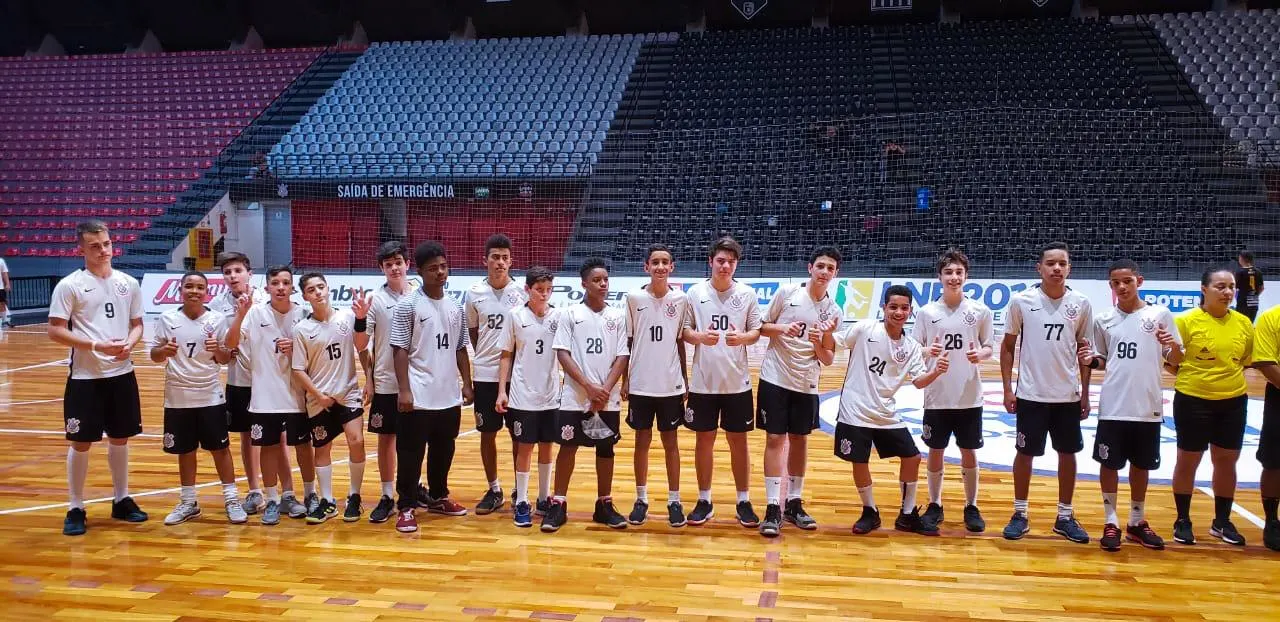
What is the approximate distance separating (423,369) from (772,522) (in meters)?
2.44

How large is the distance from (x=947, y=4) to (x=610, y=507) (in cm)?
2242

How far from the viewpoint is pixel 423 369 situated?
220 inches

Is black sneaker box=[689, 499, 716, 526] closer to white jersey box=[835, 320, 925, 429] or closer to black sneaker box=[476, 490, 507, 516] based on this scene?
white jersey box=[835, 320, 925, 429]

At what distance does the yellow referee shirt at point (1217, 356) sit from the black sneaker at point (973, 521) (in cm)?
145

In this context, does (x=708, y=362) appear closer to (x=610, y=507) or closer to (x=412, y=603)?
(x=610, y=507)

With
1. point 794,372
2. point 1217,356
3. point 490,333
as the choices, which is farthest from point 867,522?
point 490,333

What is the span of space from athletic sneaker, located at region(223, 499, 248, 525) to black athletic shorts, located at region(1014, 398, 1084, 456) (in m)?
5.11

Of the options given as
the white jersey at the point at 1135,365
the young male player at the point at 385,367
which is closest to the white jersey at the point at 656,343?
the young male player at the point at 385,367

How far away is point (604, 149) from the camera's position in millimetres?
19203

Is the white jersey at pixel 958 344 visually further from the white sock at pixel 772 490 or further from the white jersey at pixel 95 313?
the white jersey at pixel 95 313

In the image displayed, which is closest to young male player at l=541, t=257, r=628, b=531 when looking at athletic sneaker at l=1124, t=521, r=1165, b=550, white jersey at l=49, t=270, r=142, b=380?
white jersey at l=49, t=270, r=142, b=380

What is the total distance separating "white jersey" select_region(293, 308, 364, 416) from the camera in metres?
5.57

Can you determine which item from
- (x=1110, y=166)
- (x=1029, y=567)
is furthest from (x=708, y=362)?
(x=1110, y=166)

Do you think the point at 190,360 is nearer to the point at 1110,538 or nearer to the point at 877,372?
the point at 877,372
